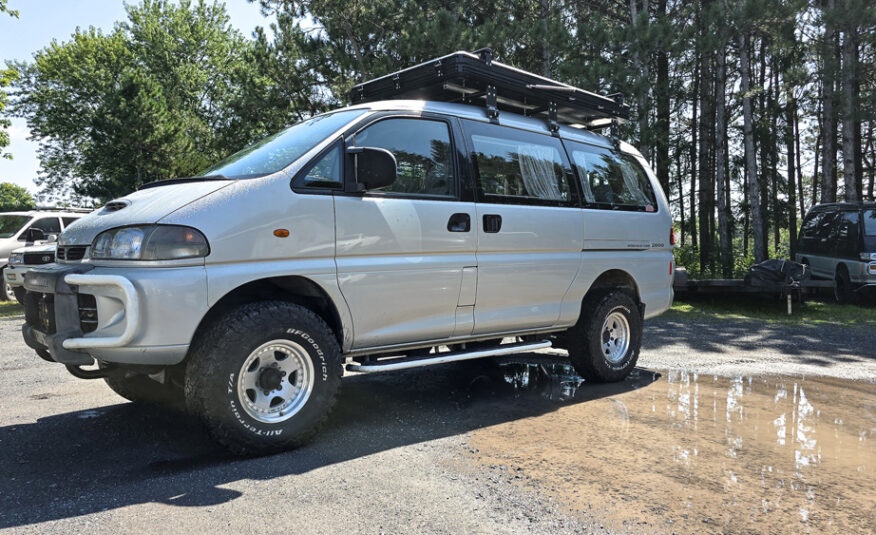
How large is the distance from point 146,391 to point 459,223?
2587 mm

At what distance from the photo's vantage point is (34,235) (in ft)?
43.8

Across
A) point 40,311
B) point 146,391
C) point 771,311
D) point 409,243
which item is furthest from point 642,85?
point 40,311

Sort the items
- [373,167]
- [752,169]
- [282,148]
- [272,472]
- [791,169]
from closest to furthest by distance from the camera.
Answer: [272,472], [373,167], [282,148], [752,169], [791,169]

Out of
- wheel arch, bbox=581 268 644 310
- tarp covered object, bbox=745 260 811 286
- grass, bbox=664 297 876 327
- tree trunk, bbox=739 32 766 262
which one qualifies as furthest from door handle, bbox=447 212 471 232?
tree trunk, bbox=739 32 766 262

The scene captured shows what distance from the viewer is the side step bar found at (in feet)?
13.0

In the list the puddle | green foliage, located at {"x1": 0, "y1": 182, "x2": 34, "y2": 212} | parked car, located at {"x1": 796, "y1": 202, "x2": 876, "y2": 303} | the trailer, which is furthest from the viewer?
green foliage, located at {"x1": 0, "y1": 182, "x2": 34, "y2": 212}

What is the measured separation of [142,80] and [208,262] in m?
27.4

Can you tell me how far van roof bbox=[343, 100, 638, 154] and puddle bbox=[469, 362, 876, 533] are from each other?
7.52ft

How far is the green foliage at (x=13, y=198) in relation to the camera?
2901 inches

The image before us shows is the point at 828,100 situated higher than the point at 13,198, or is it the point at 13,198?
the point at 13,198

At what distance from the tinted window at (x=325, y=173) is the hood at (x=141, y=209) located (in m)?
0.45

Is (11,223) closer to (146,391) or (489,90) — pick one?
(146,391)

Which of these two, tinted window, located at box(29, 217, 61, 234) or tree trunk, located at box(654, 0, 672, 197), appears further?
tree trunk, located at box(654, 0, 672, 197)

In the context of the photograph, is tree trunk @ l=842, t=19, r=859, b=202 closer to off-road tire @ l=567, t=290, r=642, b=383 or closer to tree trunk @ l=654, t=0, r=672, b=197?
tree trunk @ l=654, t=0, r=672, b=197
